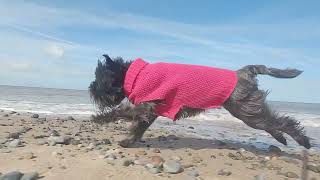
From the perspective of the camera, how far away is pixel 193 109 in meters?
7.32

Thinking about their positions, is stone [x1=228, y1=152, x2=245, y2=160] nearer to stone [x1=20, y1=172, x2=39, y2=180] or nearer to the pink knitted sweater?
the pink knitted sweater

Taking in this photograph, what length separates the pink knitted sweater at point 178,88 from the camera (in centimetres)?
709

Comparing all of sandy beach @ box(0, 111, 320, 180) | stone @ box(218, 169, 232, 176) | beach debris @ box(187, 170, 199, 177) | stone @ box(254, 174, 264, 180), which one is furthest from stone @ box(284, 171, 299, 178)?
beach debris @ box(187, 170, 199, 177)

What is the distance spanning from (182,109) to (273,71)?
60.8 inches

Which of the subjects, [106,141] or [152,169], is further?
[106,141]

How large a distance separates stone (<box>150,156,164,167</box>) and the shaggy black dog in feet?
2.82

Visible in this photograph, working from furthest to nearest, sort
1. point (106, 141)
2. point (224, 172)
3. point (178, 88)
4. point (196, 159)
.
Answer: point (106, 141)
point (178, 88)
point (196, 159)
point (224, 172)

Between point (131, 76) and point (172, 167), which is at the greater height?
point (131, 76)

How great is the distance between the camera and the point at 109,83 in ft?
23.8

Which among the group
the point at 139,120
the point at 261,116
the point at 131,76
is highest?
the point at 131,76

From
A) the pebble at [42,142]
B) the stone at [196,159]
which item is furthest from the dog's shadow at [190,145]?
the pebble at [42,142]

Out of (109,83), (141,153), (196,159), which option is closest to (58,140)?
(109,83)

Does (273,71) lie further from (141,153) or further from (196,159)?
(141,153)

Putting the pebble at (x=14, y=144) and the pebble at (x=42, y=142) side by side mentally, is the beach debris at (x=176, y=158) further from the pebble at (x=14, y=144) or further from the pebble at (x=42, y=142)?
the pebble at (x=14, y=144)
